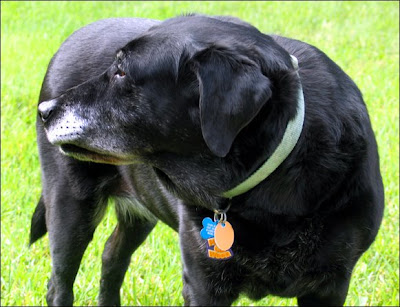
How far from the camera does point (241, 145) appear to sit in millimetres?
2578

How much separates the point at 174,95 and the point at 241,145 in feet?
0.99

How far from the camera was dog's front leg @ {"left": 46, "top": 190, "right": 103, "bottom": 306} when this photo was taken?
3.37 meters

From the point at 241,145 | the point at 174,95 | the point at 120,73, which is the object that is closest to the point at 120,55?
the point at 120,73

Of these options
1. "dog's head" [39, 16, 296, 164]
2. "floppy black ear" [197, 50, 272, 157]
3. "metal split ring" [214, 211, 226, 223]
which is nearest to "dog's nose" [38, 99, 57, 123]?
"dog's head" [39, 16, 296, 164]

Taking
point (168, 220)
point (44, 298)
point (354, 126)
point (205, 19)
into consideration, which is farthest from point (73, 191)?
point (354, 126)

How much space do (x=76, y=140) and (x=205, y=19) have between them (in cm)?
67

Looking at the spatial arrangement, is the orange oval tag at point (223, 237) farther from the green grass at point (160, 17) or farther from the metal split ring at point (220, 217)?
the green grass at point (160, 17)

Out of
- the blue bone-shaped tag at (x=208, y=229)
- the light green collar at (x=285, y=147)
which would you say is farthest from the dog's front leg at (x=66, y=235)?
the light green collar at (x=285, y=147)

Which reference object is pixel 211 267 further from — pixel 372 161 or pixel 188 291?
pixel 372 161

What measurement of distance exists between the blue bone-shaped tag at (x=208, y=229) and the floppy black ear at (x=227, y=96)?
1.24ft

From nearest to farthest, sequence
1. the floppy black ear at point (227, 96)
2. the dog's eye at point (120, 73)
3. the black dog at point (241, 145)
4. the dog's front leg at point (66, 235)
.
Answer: the floppy black ear at point (227, 96), the black dog at point (241, 145), the dog's eye at point (120, 73), the dog's front leg at point (66, 235)

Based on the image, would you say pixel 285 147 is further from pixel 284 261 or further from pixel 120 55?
pixel 120 55

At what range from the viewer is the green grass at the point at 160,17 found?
3834 mm

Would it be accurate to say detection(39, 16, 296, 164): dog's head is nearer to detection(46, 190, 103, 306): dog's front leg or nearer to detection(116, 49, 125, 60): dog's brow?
detection(116, 49, 125, 60): dog's brow
